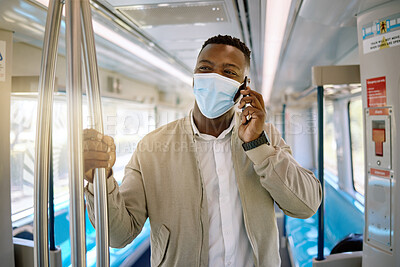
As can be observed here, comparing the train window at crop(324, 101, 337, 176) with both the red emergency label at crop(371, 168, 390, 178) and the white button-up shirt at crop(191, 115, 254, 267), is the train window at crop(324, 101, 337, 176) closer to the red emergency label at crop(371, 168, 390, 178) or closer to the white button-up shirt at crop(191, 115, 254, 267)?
the red emergency label at crop(371, 168, 390, 178)

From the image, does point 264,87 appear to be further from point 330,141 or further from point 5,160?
point 5,160

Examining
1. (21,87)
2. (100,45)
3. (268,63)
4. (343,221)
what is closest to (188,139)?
(21,87)

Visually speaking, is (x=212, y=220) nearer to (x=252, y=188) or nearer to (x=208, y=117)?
(x=252, y=188)

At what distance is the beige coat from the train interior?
0.18 m

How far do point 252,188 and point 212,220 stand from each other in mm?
247

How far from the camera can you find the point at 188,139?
1.47 meters

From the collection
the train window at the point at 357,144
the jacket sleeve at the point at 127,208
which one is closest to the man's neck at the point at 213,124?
the jacket sleeve at the point at 127,208

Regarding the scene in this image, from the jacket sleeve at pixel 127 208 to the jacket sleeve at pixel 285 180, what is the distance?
1.83 feet

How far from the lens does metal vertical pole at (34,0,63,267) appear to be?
0.85 meters

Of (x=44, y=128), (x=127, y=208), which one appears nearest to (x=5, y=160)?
(x=127, y=208)

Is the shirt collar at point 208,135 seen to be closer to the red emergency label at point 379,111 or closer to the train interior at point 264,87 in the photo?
the train interior at point 264,87

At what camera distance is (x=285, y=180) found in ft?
4.00

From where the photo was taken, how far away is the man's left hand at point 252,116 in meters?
1.26

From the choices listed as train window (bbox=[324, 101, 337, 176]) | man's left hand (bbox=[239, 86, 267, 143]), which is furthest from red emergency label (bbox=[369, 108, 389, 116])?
train window (bbox=[324, 101, 337, 176])
